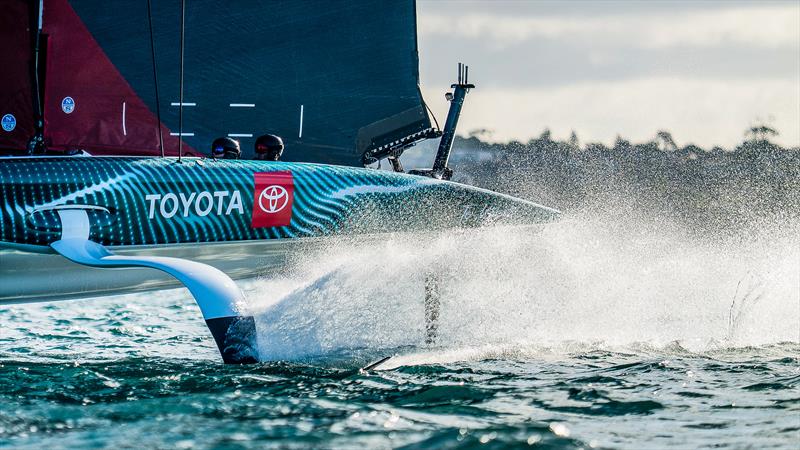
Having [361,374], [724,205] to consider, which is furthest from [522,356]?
[724,205]

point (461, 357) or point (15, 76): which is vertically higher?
point (15, 76)

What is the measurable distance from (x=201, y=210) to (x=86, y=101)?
1.59 metres

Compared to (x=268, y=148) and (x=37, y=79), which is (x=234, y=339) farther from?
(x=37, y=79)

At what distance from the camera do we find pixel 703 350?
6691 mm

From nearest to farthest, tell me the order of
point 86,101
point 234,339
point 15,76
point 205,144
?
point 234,339, point 15,76, point 86,101, point 205,144

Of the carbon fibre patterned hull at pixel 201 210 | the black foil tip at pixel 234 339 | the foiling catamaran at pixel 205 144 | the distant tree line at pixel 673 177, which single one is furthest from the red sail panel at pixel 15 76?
the distant tree line at pixel 673 177

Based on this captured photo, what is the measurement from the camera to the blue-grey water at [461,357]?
188 inches

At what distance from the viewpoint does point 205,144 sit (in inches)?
335

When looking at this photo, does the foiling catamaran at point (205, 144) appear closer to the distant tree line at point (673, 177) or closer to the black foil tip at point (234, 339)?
the black foil tip at point (234, 339)

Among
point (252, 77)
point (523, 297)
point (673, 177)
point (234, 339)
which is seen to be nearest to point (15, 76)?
point (252, 77)

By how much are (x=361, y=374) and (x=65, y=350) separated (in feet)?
8.04

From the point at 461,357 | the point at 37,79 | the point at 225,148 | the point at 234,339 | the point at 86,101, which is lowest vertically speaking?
the point at 461,357

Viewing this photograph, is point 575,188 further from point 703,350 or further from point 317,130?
point 703,350

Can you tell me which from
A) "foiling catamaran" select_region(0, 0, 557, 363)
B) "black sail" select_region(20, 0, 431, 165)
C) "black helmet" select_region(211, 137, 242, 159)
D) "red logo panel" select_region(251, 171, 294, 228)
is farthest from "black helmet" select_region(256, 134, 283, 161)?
"black sail" select_region(20, 0, 431, 165)
